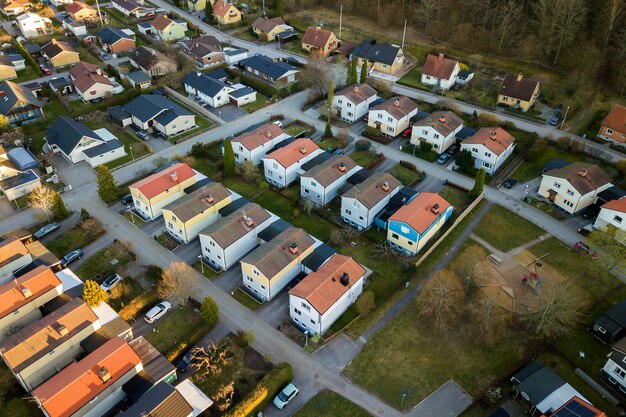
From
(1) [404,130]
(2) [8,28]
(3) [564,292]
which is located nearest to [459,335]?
(3) [564,292]

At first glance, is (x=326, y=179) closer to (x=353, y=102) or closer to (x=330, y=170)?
(x=330, y=170)

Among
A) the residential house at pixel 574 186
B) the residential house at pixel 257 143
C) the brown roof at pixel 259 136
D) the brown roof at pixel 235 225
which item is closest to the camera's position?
the brown roof at pixel 235 225

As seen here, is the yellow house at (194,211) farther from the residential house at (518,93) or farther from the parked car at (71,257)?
the residential house at (518,93)

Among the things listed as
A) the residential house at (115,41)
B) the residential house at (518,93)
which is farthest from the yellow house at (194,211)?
the residential house at (115,41)

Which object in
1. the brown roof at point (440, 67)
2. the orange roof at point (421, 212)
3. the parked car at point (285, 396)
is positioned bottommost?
the parked car at point (285, 396)

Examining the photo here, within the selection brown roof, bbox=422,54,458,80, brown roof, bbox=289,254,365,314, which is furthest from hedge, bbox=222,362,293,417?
brown roof, bbox=422,54,458,80

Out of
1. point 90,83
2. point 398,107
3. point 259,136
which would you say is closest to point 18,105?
point 90,83

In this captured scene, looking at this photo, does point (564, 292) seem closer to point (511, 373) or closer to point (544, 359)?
point (544, 359)
